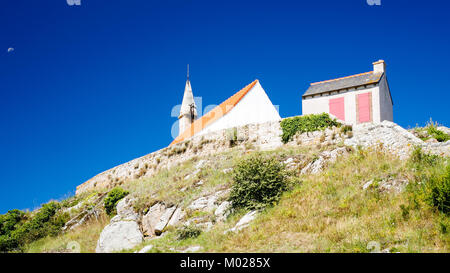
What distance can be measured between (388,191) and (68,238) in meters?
11.9

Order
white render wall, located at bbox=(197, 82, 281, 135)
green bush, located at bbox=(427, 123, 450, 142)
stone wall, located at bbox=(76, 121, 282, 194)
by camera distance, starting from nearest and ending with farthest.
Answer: green bush, located at bbox=(427, 123, 450, 142) → stone wall, located at bbox=(76, 121, 282, 194) → white render wall, located at bbox=(197, 82, 281, 135)

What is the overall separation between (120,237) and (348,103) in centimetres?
1537

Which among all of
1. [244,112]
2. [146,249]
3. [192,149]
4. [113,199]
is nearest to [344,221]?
[146,249]

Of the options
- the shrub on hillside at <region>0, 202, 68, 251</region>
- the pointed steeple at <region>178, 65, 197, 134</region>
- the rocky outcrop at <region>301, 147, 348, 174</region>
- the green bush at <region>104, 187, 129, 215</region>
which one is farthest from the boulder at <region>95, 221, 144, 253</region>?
the pointed steeple at <region>178, 65, 197, 134</region>

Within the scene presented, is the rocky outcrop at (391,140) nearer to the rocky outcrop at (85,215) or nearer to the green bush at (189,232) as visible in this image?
the green bush at (189,232)

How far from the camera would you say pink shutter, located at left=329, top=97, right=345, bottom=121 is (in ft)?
66.4

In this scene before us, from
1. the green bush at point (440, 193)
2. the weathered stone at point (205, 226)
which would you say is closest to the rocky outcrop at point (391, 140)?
the green bush at point (440, 193)

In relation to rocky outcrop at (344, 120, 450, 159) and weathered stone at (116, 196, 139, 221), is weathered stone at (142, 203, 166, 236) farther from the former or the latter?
rocky outcrop at (344, 120, 450, 159)

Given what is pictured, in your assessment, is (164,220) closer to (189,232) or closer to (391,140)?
(189,232)

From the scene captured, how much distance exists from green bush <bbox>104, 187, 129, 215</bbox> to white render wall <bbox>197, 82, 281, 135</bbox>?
769 centimetres

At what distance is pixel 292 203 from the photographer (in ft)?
31.4

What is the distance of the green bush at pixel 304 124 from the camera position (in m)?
15.6

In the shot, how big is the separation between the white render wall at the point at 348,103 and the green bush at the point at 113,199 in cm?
1267

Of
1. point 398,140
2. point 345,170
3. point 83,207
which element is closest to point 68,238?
point 83,207
